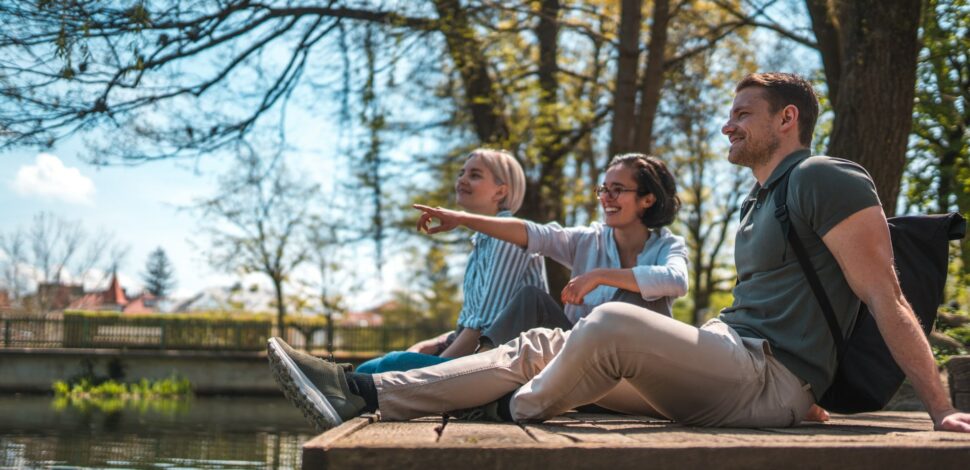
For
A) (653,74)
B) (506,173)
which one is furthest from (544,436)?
(653,74)

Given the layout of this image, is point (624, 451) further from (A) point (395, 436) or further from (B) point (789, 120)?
(B) point (789, 120)

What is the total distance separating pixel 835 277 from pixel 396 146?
10.7 meters

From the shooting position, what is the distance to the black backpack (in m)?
2.91

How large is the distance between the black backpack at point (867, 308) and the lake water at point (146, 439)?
3948 millimetres

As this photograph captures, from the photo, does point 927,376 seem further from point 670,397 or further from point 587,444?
point 587,444

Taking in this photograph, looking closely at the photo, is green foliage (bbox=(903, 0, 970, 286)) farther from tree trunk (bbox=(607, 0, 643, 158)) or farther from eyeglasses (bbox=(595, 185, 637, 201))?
eyeglasses (bbox=(595, 185, 637, 201))

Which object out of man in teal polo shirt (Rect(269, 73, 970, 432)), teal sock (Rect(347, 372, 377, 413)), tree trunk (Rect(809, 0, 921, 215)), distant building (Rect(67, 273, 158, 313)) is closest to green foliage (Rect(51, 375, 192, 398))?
distant building (Rect(67, 273, 158, 313))

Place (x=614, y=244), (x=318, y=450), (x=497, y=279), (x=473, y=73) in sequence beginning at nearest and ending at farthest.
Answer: (x=318, y=450) < (x=614, y=244) < (x=497, y=279) < (x=473, y=73)

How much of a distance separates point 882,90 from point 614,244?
10.1ft

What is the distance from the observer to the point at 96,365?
74.5ft

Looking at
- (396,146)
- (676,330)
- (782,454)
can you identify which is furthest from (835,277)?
(396,146)

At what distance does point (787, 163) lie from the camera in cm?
303

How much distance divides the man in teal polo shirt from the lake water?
3209 millimetres

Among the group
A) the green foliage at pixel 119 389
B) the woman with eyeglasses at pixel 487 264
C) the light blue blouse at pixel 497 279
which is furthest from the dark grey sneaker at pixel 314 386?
the green foliage at pixel 119 389
